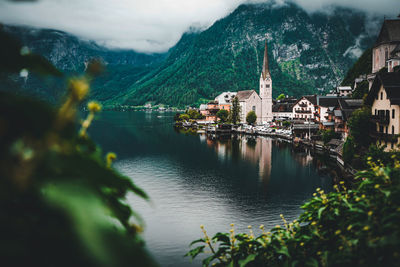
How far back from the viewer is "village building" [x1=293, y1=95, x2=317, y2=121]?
326 ft

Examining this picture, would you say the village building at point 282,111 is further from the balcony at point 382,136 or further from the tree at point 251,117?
the balcony at point 382,136

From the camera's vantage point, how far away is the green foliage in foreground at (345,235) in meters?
3.65

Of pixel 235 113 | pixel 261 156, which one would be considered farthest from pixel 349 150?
pixel 235 113

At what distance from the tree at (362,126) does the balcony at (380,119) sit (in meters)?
1.09

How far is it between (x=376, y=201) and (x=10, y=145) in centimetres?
461

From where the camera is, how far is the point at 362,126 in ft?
124

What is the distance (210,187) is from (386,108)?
22164 mm

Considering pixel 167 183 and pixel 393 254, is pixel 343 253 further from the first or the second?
pixel 167 183

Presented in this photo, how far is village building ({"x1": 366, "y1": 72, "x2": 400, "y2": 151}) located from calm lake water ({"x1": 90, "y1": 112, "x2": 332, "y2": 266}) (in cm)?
817

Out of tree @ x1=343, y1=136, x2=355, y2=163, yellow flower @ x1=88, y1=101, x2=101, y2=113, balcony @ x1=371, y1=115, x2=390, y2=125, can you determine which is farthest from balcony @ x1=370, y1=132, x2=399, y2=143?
yellow flower @ x1=88, y1=101, x2=101, y2=113

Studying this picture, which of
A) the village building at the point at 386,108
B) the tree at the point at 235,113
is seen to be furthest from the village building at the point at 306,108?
the village building at the point at 386,108

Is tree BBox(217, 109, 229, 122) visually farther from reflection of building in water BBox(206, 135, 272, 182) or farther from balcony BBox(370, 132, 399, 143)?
balcony BBox(370, 132, 399, 143)

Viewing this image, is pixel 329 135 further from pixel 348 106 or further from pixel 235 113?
pixel 235 113

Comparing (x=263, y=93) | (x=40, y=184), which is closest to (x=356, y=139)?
(x=40, y=184)
